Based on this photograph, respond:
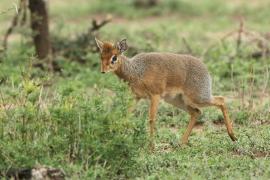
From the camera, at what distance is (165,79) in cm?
920

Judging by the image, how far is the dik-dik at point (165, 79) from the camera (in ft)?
29.9

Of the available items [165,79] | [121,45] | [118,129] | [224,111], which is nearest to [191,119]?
[224,111]

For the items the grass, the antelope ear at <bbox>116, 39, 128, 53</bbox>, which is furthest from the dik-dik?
the grass

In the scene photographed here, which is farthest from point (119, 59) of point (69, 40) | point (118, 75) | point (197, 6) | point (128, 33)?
point (197, 6)

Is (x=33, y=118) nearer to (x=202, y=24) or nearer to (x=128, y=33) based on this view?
(x=128, y=33)

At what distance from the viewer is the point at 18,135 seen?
741 cm

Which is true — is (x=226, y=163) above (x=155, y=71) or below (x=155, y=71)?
below

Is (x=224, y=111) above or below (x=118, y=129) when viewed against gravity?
below

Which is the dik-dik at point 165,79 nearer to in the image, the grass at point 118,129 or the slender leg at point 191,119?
the slender leg at point 191,119

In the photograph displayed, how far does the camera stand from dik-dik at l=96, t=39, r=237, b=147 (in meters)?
9.12

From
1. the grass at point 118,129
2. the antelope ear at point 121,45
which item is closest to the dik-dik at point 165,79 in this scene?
the antelope ear at point 121,45

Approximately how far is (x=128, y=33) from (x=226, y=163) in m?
8.15

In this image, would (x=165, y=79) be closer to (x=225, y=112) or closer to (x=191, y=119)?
(x=191, y=119)

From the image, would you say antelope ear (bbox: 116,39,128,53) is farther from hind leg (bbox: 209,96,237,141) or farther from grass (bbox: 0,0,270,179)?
hind leg (bbox: 209,96,237,141)
